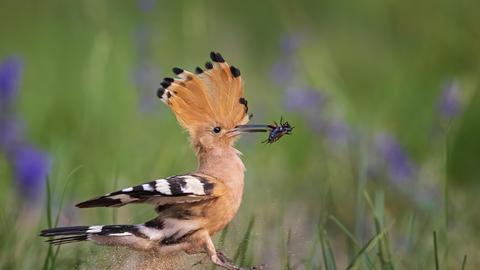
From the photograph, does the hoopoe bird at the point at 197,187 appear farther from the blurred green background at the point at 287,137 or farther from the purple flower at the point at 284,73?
the purple flower at the point at 284,73

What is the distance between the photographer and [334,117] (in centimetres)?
488

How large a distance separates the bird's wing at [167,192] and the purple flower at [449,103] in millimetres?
2223

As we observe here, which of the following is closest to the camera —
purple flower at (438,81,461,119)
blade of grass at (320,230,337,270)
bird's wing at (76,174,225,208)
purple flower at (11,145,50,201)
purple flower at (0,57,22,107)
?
bird's wing at (76,174,225,208)

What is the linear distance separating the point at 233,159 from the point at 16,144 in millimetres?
A: 2041

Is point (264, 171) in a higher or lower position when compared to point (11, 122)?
lower

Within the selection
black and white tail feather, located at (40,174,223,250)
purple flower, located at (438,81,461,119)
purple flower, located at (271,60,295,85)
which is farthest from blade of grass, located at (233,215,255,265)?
purple flower, located at (271,60,295,85)

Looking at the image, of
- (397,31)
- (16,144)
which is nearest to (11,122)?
(16,144)

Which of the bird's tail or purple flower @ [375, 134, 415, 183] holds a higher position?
purple flower @ [375, 134, 415, 183]

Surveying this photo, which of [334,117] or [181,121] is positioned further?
[334,117]

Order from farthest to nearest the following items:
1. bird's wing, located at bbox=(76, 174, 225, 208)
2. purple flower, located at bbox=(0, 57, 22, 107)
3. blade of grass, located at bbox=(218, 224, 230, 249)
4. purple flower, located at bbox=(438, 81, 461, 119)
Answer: purple flower, located at bbox=(438, 81, 461, 119), purple flower, located at bbox=(0, 57, 22, 107), blade of grass, located at bbox=(218, 224, 230, 249), bird's wing, located at bbox=(76, 174, 225, 208)

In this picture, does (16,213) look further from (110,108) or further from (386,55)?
(386,55)

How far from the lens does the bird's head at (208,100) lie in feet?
7.12

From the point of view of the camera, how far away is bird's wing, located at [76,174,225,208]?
2.01 meters

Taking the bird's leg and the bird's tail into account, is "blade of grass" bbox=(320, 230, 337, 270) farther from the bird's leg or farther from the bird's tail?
the bird's tail
